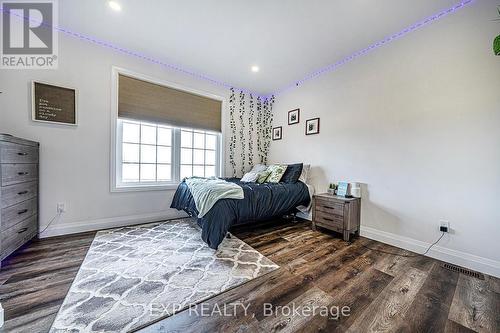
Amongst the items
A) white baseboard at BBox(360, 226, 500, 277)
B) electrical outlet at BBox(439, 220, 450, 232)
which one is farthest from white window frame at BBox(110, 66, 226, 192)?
electrical outlet at BBox(439, 220, 450, 232)

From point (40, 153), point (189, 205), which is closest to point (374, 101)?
point (189, 205)

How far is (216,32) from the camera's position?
2359 mm

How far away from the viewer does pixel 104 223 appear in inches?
106

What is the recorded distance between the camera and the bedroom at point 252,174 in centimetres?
138

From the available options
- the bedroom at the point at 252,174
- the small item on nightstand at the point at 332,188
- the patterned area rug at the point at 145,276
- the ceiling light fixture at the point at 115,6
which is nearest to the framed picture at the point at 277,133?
the bedroom at the point at 252,174

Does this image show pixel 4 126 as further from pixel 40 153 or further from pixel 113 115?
pixel 113 115

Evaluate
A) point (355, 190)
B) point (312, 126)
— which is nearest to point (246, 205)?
point (355, 190)

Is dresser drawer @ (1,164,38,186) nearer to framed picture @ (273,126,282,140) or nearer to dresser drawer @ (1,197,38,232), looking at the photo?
dresser drawer @ (1,197,38,232)

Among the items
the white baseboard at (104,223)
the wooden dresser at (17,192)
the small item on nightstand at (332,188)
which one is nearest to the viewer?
the wooden dresser at (17,192)

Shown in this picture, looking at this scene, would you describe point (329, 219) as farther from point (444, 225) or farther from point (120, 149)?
point (120, 149)

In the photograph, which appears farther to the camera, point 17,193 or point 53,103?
point 53,103

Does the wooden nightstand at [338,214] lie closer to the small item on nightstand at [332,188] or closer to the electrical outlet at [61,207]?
the small item on nightstand at [332,188]

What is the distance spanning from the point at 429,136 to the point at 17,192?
438 centimetres

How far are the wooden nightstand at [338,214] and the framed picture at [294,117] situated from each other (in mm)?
1600
